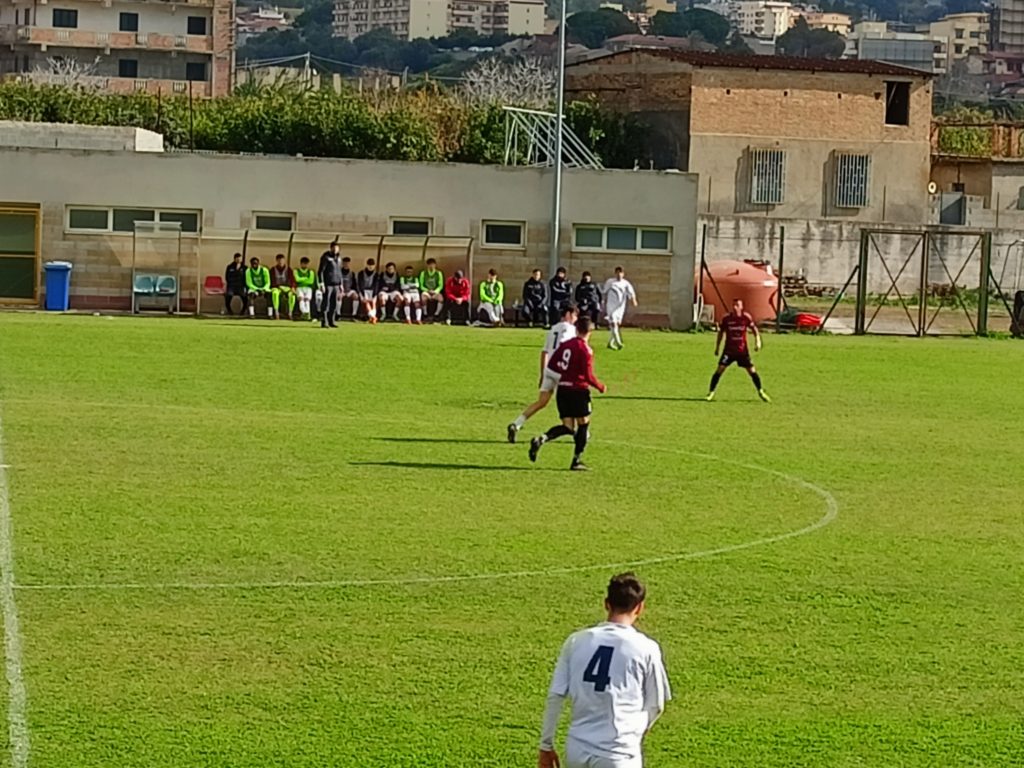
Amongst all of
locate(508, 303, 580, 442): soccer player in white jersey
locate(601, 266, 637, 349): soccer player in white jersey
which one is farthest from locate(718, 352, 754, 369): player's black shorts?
locate(601, 266, 637, 349): soccer player in white jersey

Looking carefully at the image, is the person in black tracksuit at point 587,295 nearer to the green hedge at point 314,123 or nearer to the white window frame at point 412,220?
the white window frame at point 412,220

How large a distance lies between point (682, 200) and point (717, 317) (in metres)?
3.72

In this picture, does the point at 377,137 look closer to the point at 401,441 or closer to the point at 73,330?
the point at 73,330

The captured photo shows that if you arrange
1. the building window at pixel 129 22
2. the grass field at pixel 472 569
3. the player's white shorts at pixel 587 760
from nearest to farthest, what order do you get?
Result: 1. the player's white shorts at pixel 587 760
2. the grass field at pixel 472 569
3. the building window at pixel 129 22

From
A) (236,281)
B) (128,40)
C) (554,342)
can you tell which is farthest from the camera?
(128,40)

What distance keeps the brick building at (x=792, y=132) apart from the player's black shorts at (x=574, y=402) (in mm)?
52762

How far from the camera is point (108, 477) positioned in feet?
68.8

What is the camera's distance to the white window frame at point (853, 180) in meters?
76.2

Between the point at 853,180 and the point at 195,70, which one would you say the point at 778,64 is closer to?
the point at 853,180

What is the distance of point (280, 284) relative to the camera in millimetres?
47938

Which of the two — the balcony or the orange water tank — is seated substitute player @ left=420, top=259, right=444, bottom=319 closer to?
the orange water tank

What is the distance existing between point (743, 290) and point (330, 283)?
39.8 feet

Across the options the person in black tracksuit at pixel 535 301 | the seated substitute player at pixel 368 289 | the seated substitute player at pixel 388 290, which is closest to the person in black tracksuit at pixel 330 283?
the seated substitute player at pixel 368 289

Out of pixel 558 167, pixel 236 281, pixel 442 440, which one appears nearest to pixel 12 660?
pixel 442 440
